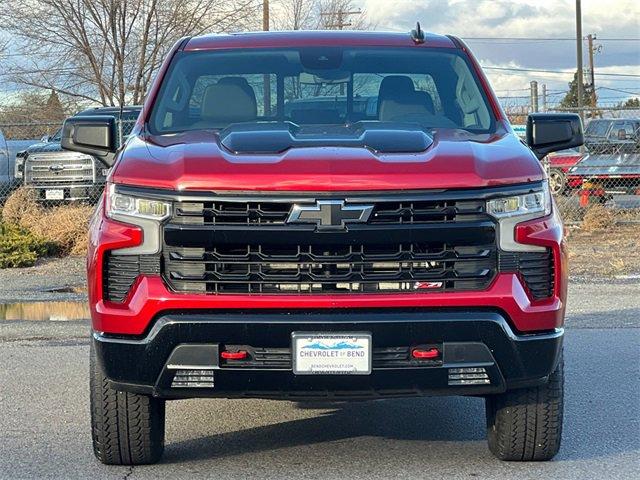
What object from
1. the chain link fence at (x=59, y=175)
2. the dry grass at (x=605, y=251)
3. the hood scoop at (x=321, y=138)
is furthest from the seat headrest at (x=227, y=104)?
the chain link fence at (x=59, y=175)

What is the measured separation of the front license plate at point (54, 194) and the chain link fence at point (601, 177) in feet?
24.2

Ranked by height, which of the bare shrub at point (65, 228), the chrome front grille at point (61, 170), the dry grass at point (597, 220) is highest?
the chrome front grille at point (61, 170)

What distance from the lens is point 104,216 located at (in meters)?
A: 5.02

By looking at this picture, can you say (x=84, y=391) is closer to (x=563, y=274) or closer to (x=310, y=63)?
(x=310, y=63)

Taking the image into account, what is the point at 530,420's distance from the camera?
208 inches

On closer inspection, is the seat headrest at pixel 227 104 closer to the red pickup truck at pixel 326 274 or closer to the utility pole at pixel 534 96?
the red pickup truck at pixel 326 274

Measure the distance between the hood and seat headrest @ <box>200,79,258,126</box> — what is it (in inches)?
33.0

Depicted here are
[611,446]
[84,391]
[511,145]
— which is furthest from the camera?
[84,391]

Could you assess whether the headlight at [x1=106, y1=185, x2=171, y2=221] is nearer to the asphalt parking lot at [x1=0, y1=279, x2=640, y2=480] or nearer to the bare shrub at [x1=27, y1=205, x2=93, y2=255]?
the asphalt parking lot at [x1=0, y1=279, x2=640, y2=480]

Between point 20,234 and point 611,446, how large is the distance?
10.8 meters

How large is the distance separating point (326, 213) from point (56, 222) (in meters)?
11.5

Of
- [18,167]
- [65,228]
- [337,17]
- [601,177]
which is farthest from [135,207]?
[337,17]

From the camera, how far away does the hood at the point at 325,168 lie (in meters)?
4.82

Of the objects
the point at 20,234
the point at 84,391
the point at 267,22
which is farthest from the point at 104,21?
the point at 84,391
